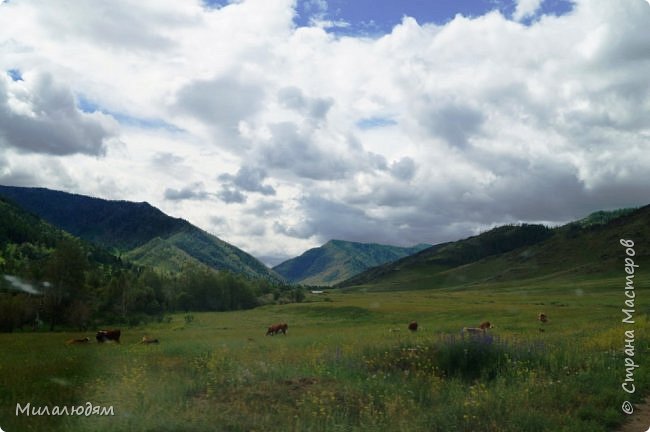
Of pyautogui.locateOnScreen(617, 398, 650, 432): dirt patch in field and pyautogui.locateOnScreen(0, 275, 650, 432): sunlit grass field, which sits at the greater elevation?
pyautogui.locateOnScreen(0, 275, 650, 432): sunlit grass field

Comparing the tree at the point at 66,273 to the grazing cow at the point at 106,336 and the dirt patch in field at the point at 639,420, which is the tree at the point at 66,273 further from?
the dirt patch in field at the point at 639,420

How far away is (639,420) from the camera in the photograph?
1166cm

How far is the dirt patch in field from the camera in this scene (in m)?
11.2

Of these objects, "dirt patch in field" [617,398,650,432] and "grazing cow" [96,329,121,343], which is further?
"grazing cow" [96,329,121,343]

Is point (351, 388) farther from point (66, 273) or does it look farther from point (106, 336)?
point (66, 273)

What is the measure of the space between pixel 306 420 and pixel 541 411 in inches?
231

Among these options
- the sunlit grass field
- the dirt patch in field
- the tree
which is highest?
the tree

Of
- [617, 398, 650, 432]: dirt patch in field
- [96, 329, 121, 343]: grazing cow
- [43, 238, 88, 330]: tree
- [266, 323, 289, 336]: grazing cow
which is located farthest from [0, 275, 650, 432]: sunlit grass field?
[43, 238, 88, 330]: tree

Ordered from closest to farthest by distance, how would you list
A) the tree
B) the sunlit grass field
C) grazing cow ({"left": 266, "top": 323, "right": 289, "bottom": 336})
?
the sunlit grass field, grazing cow ({"left": 266, "top": 323, "right": 289, "bottom": 336}), the tree

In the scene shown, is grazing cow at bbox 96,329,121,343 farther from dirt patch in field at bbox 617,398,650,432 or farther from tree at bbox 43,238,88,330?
dirt patch in field at bbox 617,398,650,432

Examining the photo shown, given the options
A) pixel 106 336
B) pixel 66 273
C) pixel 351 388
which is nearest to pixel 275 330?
pixel 106 336

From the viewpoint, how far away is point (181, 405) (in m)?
11.8

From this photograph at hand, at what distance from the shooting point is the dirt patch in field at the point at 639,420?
1116 cm

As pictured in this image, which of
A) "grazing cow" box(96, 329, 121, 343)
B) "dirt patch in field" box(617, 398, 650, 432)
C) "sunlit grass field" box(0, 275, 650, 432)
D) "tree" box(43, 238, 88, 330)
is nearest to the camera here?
"sunlit grass field" box(0, 275, 650, 432)
